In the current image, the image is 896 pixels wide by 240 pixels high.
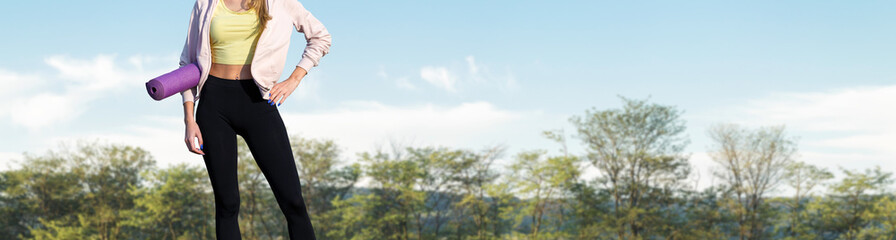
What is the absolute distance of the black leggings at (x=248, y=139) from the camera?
334 centimetres

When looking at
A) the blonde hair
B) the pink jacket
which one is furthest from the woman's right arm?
the blonde hair

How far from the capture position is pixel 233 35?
11.4ft

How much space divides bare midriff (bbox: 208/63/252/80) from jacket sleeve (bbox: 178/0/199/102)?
0.15m

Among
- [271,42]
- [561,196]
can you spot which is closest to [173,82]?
[271,42]

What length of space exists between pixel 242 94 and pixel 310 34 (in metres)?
0.47

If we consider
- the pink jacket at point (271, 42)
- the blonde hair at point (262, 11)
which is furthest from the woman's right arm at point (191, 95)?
the blonde hair at point (262, 11)

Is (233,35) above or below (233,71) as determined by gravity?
above

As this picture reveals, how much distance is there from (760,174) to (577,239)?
1248 centimetres

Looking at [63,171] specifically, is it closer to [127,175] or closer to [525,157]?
[127,175]

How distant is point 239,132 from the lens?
135 inches

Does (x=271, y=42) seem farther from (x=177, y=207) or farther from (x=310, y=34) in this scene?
(x=177, y=207)

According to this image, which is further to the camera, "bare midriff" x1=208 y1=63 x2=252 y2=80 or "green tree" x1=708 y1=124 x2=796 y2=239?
"green tree" x1=708 y1=124 x2=796 y2=239

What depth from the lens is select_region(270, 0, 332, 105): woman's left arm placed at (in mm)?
3568

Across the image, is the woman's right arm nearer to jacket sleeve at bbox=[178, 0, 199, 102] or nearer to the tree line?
jacket sleeve at bbox=[178, 0, 199, 102]
